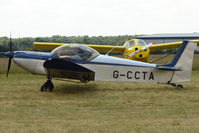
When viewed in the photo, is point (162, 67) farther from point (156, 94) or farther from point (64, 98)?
point (64, 98)

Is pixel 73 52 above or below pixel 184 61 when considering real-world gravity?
above

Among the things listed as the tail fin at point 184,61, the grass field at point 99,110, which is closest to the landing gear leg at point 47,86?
the grass field at point 99,110

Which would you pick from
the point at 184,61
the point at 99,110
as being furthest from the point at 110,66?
the point at 99,110

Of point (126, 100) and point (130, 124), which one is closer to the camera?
point (130, 124)

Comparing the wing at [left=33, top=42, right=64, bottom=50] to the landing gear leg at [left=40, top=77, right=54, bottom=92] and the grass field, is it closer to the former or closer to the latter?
the grass field

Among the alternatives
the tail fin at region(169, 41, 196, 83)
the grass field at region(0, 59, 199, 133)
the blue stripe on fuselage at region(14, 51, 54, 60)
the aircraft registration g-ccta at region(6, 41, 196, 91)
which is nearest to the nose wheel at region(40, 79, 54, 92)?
the aircraft registration g-ccta at region(6, 41, 196, 91)

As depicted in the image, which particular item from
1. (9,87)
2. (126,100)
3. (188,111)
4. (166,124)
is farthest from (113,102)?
(9,87)

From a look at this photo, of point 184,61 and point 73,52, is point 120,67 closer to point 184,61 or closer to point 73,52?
point 73,52

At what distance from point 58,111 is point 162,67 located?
465cm

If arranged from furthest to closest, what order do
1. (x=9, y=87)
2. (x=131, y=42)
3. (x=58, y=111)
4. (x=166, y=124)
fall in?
1. (x=131, y=42)
2. (x=9, y=87)
3. (x=58, y=111)
4. (x=166, y=124)

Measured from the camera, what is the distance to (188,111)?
7262mm

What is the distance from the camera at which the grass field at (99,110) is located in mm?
5691

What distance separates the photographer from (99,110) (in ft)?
24.5

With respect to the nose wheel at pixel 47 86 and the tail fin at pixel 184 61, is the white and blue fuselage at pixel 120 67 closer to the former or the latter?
the tail fin at pixel 184 61
